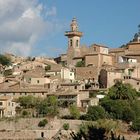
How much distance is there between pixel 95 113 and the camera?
43188 mm

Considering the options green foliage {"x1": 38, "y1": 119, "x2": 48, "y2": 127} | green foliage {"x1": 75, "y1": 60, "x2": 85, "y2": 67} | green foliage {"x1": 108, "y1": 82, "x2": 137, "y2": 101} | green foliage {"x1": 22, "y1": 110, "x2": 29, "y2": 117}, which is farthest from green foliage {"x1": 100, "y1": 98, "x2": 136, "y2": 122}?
green foliage {"x1": 75, "y1": 60, "x2": 85, "y2": 67}

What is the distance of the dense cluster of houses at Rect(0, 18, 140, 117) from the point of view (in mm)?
47812

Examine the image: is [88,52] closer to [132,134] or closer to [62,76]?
[62,76]

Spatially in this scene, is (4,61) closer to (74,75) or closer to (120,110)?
(74,75)

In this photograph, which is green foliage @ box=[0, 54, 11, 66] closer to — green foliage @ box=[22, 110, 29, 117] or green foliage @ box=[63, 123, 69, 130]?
green foliage @ box=[22, 110, 29, 117]

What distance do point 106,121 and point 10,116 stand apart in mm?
8396

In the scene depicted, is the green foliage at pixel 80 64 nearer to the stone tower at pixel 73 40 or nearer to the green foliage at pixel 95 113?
the stone tower at pixel 73 40

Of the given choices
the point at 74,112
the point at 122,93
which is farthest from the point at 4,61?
the point at 74,112

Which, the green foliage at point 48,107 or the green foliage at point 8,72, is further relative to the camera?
the green foliage at point 8,72

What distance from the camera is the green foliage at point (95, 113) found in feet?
141

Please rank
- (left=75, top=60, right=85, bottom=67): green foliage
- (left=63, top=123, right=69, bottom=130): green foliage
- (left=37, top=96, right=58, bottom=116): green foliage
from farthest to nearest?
(left=75, top=60, right=85, bottom=67): green foliage
(left=37, top=96, right=58, bottom=116): green foliage
(left=63, top=123, right=69, bottom=130): green foliage

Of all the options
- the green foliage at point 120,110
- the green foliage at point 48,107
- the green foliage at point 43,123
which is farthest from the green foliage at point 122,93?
the green foliage at point 43,123

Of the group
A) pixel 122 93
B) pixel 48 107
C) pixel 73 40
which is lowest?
pixel 48 107

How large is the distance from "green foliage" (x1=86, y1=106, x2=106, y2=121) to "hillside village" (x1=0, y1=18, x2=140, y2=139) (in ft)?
7.59
